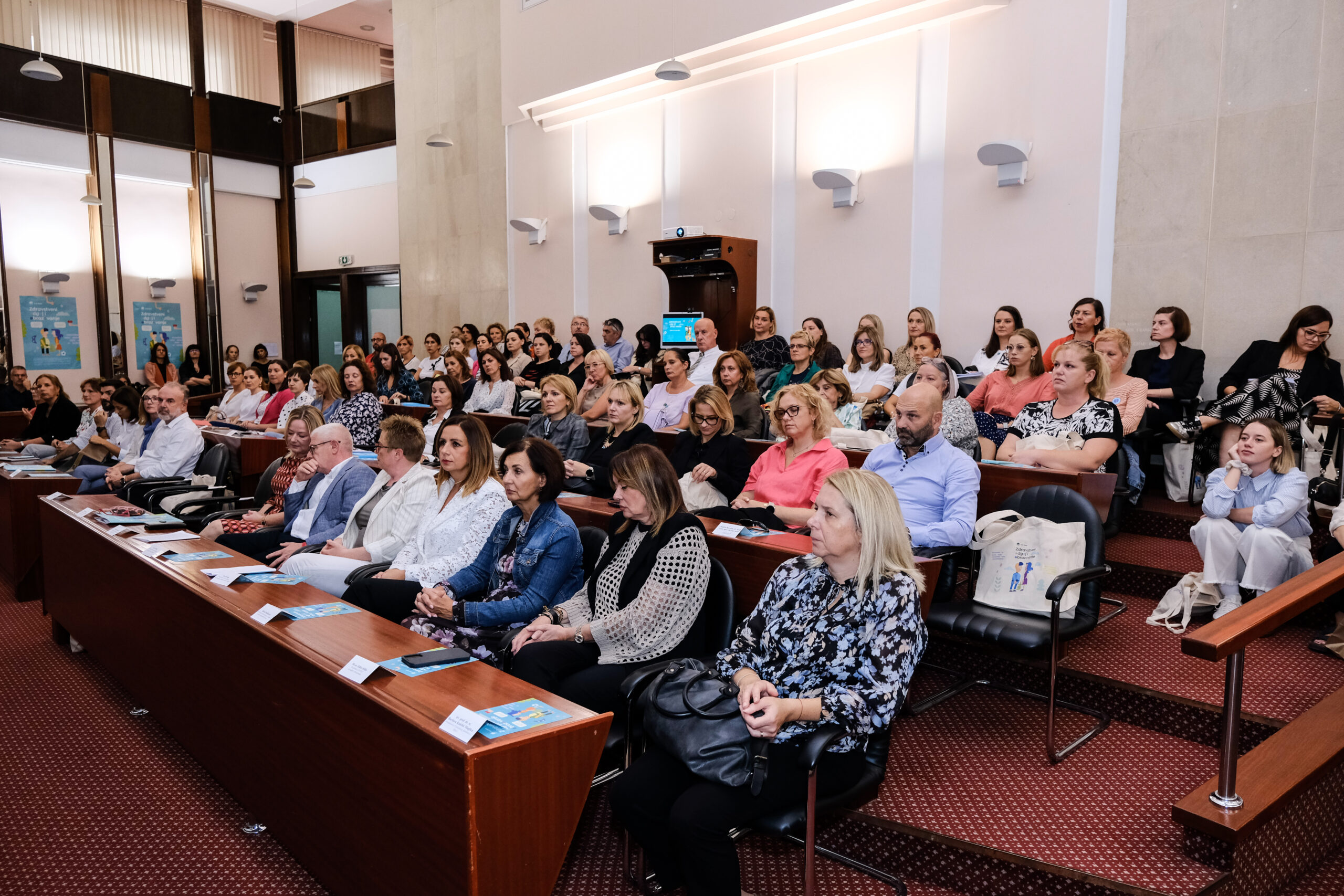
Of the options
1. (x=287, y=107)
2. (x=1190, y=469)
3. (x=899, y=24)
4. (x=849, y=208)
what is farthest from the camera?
(x=287, y=107)

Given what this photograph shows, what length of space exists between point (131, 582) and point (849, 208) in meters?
5.82

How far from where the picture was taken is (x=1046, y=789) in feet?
8.38

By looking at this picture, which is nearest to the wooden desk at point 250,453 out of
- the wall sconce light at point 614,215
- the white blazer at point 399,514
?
the white blazer at point 399,514

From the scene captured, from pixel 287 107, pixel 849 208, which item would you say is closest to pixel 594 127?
pixel 849 208

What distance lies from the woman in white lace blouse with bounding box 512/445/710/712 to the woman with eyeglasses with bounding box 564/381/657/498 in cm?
185

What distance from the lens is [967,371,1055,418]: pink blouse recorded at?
490 cm

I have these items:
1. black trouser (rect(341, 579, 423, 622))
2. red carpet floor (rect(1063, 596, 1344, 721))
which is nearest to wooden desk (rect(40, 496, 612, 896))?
black trouser (rect(341, 579, 423, 622))

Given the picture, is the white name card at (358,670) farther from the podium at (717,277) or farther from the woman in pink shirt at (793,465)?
the podium at (717,277)

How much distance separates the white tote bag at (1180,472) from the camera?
4840 millimetres

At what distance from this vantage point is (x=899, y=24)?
682 centimetres

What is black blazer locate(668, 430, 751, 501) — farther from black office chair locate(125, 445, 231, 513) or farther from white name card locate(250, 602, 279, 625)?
black office chair locate(125, 445, 231, 513)

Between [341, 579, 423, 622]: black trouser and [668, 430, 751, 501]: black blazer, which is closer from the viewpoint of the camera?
[341, 579, 423, 622]: black trouser

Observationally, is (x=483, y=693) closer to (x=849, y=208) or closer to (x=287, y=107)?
(x=849, y=208)

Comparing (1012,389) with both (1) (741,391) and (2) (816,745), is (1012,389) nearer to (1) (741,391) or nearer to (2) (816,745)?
(1) (741,391)
